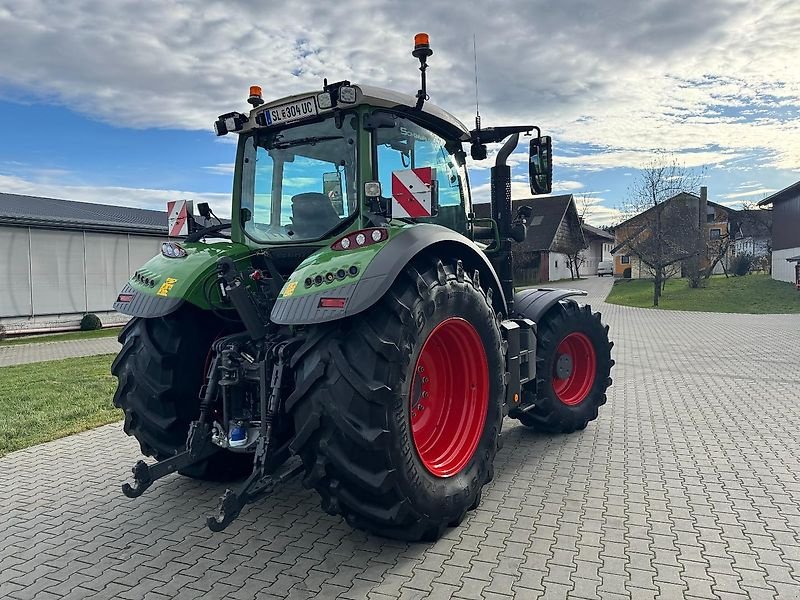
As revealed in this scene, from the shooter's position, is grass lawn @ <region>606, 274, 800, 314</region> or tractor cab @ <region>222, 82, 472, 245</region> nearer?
tractor cab @ <region>222, 82, 472, 245</region>

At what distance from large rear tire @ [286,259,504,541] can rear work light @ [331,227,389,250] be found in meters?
0.24

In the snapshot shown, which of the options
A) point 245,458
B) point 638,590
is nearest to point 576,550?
point 638,590

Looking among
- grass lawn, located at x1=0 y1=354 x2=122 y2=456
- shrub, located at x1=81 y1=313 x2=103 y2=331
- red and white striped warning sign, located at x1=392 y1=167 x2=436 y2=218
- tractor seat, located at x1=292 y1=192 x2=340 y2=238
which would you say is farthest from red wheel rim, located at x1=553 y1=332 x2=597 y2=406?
shrub, located at x1=81 y1=313 x2=103 y2=331

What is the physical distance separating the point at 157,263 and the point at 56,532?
1830mm

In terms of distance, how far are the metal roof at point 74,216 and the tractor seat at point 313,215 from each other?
603 inches

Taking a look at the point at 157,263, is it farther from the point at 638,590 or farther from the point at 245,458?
the point at 638,590

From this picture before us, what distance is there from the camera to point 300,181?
4.27 m

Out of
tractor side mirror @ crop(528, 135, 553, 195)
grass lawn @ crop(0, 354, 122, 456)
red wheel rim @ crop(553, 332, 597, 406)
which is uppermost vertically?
tractor side mirror @ crop(528, 135, 553, 195)

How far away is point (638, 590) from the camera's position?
9.80ft

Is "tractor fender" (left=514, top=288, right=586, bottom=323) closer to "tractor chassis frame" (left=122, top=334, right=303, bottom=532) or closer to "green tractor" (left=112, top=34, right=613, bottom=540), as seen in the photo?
"green tractor" (left=112, top=34, right=613, bottom=540)

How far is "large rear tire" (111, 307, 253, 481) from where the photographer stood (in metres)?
3.92

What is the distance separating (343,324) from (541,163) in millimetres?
2678

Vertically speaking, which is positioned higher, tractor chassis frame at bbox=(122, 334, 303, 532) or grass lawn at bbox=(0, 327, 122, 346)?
tractor chassis frame at bbox=(122, 334, 303, 532)

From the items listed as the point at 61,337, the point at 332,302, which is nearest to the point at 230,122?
the point at 332,302
